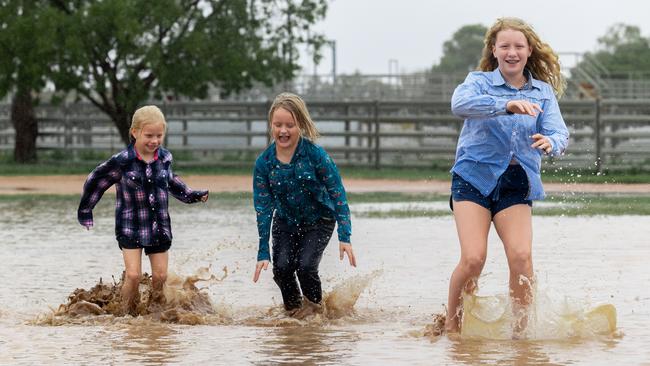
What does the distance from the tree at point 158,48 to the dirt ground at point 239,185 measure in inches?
117

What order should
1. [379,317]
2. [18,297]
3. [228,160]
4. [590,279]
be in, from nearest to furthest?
[379,317] < [18,297] < [590,279] < [228,160]

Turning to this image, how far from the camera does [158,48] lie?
1262 inches

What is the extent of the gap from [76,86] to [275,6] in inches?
204

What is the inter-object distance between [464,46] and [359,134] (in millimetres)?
156789

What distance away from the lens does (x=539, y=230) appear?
1681 cm

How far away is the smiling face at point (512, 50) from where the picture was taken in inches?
328

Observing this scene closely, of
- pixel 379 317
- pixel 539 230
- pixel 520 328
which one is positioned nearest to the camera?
pixel 520 328

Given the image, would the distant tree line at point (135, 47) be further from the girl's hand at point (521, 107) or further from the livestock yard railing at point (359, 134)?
the girl's hand at point (521, 107)

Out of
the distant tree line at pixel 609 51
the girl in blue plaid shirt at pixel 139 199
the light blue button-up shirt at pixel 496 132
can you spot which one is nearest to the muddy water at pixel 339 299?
the girl in blue plaid shirt at pixel 139 199

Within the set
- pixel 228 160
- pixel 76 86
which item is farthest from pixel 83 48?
pixel 228 160

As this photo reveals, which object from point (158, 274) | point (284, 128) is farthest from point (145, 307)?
point (284, 128)

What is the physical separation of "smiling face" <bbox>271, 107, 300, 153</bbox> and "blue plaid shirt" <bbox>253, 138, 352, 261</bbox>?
10 centimetres

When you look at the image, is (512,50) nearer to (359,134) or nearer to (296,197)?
(296,197)

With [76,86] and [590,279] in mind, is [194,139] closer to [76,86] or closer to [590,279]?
[76,86]
